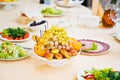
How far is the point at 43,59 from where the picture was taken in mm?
1045

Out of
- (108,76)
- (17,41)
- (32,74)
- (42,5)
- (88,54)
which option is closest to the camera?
(108,76)

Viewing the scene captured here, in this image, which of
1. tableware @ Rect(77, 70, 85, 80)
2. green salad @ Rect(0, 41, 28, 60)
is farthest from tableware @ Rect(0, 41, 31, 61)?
tableware @ Rect(77, 70, 85, 80)

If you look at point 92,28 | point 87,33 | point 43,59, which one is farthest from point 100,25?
point 43,59

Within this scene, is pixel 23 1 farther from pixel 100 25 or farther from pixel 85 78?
pixel 85 78

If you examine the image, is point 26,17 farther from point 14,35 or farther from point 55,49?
point 55,49

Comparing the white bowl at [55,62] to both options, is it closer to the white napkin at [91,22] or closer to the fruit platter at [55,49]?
the fruit platter at [55,49]

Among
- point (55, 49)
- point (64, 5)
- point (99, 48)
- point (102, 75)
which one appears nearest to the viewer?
point (102, 75)

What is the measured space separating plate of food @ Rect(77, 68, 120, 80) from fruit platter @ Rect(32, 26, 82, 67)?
0.10 metres

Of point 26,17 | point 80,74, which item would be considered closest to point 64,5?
point 26,17

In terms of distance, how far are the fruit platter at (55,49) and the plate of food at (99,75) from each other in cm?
10

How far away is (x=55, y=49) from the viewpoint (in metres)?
1.04

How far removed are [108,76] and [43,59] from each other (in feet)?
0.93

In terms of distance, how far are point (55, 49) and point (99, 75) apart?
225 mm

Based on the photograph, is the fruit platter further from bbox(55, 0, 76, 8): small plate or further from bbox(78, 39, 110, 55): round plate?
bbox(55, 0, 76, 8): small plate
